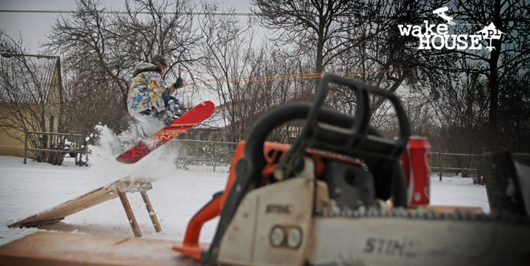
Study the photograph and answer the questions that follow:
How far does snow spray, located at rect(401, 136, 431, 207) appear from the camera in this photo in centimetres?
167

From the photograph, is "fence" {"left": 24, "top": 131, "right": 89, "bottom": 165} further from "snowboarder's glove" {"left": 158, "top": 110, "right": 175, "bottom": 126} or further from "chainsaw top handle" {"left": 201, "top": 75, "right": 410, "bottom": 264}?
"chainsaw top handle" {"left": 201, "top": 75, "right": 410, "bottom": 264}

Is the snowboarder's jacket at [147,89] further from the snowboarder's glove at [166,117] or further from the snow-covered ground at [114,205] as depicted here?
the snow-covered ground at [114,205]

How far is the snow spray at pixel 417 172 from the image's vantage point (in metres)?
1.67

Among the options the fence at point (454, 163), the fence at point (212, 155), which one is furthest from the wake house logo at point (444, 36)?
the fence at point (212, 155)

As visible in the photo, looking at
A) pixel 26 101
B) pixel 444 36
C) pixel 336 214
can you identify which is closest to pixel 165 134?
pixel 336 214

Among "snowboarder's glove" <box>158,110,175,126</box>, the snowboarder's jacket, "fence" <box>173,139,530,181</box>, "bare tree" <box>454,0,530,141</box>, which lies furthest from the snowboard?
"bare tree" <box>454,0,530,141</box>

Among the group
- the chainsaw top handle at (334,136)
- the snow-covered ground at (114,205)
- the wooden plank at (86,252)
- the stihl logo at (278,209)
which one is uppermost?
the chainsaw top handle at (334,136)

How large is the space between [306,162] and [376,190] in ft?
1.43

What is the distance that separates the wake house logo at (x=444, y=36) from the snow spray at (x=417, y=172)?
837 centimetres

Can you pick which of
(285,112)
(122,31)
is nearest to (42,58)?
(122,31)

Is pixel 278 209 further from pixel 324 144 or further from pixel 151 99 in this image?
pixel 151 99

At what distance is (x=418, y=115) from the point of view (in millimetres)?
11977

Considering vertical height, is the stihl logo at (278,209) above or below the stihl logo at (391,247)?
above

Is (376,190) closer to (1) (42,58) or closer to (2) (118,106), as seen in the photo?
(2) (118,106)
